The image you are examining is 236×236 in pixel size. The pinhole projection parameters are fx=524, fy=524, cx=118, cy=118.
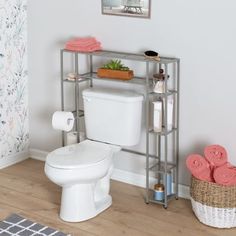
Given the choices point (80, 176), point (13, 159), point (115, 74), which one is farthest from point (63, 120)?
point (13, 159)

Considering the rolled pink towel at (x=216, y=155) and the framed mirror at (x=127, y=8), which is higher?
the framed mirror at (x=127, y=8)

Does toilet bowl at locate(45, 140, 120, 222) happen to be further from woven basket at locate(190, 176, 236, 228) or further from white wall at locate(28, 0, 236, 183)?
woven basket at locate(190, 176, 236, 228)

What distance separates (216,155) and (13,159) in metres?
1.81

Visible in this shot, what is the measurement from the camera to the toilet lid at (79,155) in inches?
125

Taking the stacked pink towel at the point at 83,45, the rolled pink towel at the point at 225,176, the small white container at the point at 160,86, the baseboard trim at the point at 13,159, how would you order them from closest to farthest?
the rolled pink towel at the point at 225,176 < the small white container at the point at 160,86 < the stacked pink towel at the point at 83,45 < the baseboard trim at the point at 13,159

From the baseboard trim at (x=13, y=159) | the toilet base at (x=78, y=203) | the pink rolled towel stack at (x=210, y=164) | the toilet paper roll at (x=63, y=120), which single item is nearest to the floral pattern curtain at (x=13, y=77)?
the baseboard trim at (x=13, y=159)

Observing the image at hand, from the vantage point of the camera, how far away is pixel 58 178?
10.4 ft

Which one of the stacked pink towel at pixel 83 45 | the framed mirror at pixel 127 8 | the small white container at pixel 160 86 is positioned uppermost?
the framed mirror at pixel 127 8

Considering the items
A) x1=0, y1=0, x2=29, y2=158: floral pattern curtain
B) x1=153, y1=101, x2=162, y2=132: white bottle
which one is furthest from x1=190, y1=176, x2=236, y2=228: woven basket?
x1=0, y1=0, x2=29, y2=158: floral pattern curtain

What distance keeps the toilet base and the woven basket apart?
65 centimetres

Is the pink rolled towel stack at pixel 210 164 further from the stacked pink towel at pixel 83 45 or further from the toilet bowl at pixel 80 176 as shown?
the stacked pink towel at pixel 83 45

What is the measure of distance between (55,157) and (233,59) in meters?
1.27

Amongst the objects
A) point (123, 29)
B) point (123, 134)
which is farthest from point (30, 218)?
point (123, 29)

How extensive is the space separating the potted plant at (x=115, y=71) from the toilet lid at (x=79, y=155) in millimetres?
473
